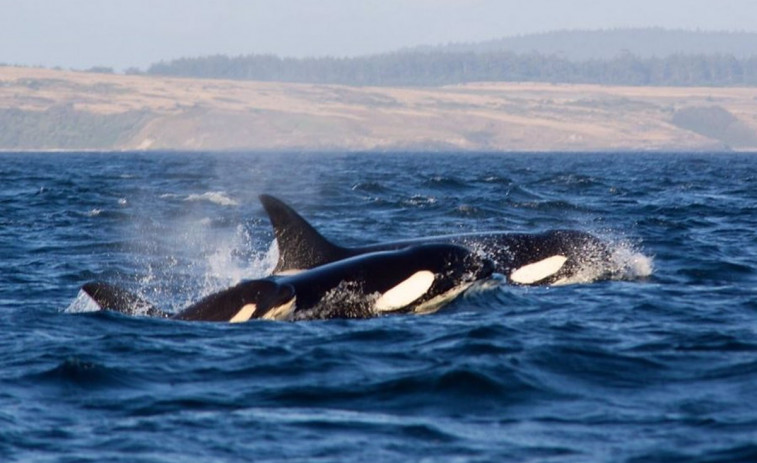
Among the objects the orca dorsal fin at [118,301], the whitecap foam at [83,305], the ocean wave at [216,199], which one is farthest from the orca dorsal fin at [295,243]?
the ocean wave at [216,199]

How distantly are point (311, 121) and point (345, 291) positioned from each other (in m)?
160

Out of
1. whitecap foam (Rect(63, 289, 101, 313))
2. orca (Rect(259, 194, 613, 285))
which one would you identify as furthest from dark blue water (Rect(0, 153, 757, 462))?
orca (Rect(259, 194, 613, 285))

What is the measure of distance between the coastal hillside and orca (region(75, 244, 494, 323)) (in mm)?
146256

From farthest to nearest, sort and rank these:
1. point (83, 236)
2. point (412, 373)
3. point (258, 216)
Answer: point (258, 216) → point (83, 236) → point (412, 373)

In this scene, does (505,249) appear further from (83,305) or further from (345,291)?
(83,305)

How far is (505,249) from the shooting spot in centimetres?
1387

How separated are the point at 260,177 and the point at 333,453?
1726 inches

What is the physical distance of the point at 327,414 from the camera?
786 centimetres

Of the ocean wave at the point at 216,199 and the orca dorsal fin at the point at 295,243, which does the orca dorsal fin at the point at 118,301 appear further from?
the ocean wave at the point at 216,199

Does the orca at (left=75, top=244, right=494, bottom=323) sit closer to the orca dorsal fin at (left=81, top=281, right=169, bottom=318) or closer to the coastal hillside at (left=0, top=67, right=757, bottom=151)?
the orca dorsal fin at (left=81, top=281, right=169, bottom=318)

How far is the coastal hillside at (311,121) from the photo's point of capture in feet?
537

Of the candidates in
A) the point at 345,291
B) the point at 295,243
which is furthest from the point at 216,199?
the point at 345,291

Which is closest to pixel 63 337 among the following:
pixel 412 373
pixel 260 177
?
pixel 412 373

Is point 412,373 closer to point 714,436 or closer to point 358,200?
point 714,436
